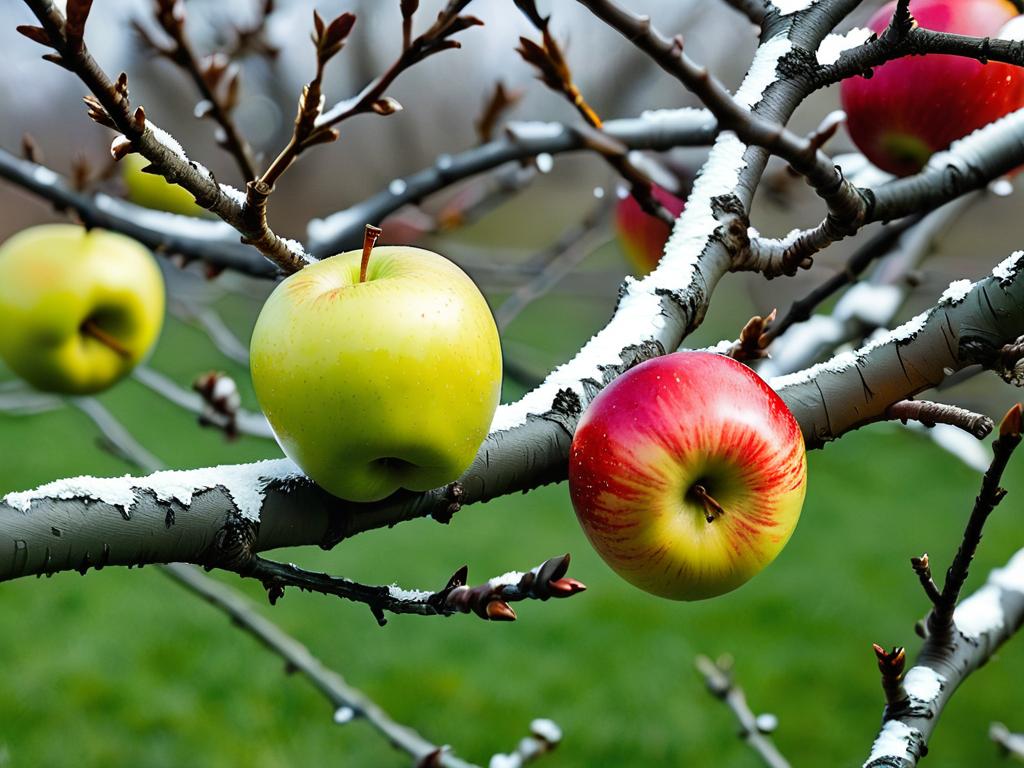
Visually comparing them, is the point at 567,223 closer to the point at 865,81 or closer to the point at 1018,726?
the point at 1018,726

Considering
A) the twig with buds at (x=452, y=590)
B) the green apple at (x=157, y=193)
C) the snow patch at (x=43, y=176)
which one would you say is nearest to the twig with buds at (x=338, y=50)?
the twig with buds at (x=452, y=590)

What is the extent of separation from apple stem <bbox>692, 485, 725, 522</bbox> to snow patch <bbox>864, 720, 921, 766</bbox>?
0.24 meters

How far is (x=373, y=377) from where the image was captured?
775mm

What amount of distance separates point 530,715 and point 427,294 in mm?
3170

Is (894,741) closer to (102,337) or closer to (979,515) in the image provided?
(979,515)

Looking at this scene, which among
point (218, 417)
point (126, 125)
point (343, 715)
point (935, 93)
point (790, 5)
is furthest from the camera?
point (218, 417)

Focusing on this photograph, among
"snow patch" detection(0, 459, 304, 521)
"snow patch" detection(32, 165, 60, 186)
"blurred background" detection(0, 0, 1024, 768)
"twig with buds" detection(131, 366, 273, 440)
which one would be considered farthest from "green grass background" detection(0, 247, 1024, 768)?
"snow patch" detection(0, 459, 304, 521)

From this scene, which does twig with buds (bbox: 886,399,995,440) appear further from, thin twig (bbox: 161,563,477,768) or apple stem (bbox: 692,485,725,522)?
thin twig (bbox: 161,563,477,768)

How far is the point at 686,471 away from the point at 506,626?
372 centimetres

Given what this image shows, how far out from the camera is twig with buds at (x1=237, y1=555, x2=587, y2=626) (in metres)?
0.65

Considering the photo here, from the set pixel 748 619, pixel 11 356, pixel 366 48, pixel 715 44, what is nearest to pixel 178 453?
pixel 366 48

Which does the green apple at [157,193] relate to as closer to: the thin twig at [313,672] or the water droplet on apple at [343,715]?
the thin twig at [313,672]

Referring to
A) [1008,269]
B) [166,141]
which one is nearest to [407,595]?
[166,141]

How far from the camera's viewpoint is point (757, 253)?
102 centimetres
